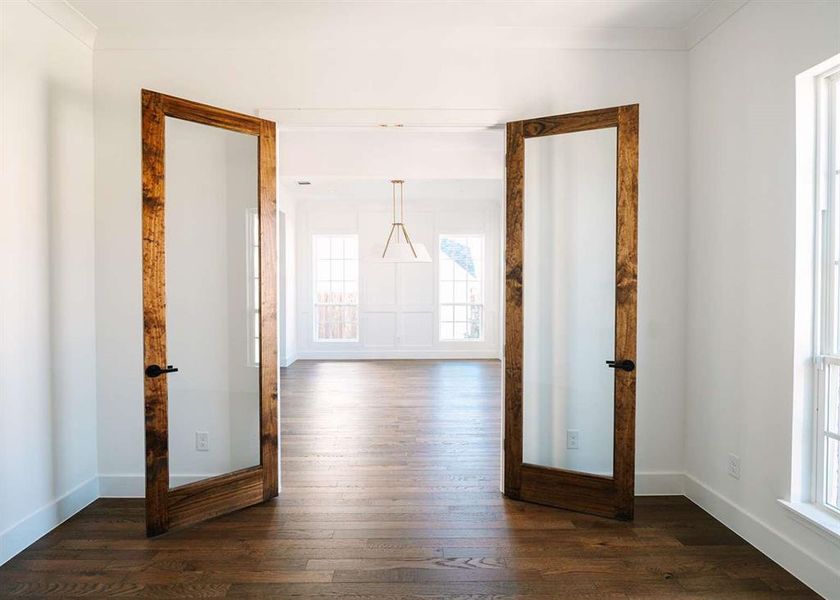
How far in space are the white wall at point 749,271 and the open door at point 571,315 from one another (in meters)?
0.51

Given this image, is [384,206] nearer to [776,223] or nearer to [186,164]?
[186,164]

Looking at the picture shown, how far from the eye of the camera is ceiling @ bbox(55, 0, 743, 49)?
2.85m

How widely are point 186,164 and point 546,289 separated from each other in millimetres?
2233

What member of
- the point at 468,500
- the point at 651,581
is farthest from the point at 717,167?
the point at 468,500

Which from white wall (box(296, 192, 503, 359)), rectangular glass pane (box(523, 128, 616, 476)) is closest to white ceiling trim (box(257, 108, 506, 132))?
rectangular glass pane (box(523, 128, 616, 476))

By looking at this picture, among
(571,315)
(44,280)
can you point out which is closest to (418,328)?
(571,315)

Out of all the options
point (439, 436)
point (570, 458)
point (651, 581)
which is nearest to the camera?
point (651, 581)

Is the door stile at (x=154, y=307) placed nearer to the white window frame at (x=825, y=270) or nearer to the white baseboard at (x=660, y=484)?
the white baseboard at (x=660, y=484)

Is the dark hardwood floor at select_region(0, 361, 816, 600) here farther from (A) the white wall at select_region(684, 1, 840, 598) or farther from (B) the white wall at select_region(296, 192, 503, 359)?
(B) the white wall at select_region(296, 192, 503, 359)

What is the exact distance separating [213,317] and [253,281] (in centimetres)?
31

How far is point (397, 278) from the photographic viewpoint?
9.55 metres

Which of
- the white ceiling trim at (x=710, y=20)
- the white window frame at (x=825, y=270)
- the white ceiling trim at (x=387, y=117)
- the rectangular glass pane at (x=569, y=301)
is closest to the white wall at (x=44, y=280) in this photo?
the white ceiling trim at (x=387, y=117)

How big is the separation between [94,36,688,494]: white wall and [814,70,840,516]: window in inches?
35.3

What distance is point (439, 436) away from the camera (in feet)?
15.2
